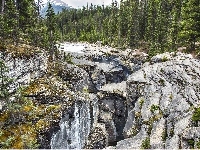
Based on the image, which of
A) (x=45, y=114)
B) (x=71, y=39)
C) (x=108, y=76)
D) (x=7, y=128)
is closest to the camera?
(x=7, y=128)

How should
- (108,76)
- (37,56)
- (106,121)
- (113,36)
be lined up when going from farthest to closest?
1. (113,36)
2. (108,76)
3. (106,121)
4. (37,56)

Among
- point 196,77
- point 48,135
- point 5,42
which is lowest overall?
point 48,135

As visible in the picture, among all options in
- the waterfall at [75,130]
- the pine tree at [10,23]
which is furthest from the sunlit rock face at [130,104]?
the pine tree at [10,23]

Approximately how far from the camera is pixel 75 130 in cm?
4703

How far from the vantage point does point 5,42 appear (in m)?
50.4

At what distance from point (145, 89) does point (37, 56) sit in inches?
721

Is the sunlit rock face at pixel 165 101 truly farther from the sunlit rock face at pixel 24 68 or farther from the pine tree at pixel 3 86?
the sunlit rock face at pixel 24 68

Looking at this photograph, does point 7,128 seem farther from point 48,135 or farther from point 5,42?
point 5,42

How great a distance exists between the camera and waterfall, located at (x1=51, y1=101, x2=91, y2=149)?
139ft

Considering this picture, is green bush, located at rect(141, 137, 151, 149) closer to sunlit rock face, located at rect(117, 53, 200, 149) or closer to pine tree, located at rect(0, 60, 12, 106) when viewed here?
sunlit rock face, located at rect(117, 53, 200, 149)

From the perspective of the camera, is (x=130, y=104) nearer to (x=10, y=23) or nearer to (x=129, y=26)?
(x=10, y=23)

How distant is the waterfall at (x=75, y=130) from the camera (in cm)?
4241

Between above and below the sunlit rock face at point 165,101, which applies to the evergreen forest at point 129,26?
above

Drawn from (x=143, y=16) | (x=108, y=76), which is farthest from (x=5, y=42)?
(x=143, y=16)
